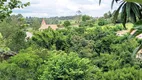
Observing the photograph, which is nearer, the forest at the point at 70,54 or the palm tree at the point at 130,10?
the forest at the point at 70,54

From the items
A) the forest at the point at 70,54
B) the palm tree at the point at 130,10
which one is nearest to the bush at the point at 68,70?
the forest at the point at 70,54

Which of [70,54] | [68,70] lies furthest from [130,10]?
[70,54]

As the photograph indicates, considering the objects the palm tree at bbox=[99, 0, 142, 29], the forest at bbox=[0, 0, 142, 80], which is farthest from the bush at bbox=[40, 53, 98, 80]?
the palm tree at bbox=[99, 0, 142, 29]

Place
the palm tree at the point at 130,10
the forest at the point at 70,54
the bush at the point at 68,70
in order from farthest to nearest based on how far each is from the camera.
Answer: the bush at the point at 68,70, the palm tree at the point at 130,10, the forest at the point at 70,54

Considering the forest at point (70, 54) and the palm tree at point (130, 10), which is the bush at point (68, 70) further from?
the palm tree at point (130, 10)

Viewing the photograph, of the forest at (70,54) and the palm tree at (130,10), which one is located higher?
the palm tree at (130,10)

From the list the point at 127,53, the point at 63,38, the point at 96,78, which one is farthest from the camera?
the point at 63,38

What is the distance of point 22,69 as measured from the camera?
1939 centimetres

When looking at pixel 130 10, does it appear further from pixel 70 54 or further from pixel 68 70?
pixel 70 54

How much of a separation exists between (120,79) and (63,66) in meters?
4.68

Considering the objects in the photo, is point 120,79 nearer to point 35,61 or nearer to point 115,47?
point 35,61

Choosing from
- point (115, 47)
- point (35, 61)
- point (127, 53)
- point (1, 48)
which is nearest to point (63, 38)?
point (115, 47)

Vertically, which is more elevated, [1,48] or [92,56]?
[1,48]

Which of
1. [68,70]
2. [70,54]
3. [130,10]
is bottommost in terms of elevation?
[68,70]
